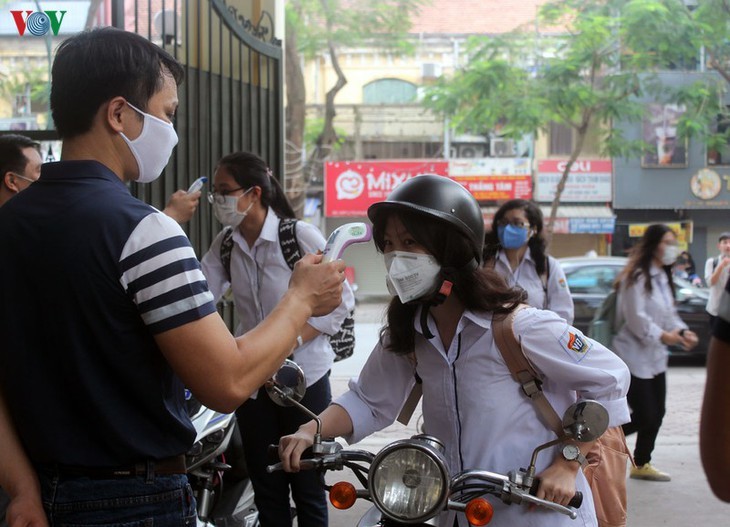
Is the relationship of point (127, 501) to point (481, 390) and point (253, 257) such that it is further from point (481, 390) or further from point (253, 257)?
point (253, 257)

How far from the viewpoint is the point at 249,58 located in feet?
21.0

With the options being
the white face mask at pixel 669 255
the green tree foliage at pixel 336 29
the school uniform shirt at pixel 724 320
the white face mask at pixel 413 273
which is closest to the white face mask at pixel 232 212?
the white face mask at pixel 413 273

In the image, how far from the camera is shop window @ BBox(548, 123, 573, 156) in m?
26.2

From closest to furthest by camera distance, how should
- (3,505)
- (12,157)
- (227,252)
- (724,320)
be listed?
1. (724,320)
2. (3,505)
3. (12,157)
4. (227,252)

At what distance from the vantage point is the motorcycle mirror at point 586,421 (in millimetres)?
2084

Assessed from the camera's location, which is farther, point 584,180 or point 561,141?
point 561,141

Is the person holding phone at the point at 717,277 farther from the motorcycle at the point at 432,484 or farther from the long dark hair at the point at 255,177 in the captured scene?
the motorcycle at the point at 432,484

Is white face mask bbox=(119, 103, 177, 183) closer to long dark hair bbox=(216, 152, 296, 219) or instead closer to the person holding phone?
long dark hair bbox=(216, 152, 296, 219)

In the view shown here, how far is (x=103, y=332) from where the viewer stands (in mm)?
1797

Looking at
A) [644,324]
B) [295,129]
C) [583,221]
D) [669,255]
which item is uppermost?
[295,129]

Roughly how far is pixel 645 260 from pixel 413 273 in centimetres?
420

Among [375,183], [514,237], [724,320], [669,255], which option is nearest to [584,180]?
[375,183]

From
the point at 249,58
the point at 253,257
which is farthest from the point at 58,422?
the point at 249,58

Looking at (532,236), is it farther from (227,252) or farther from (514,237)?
(227,252)
